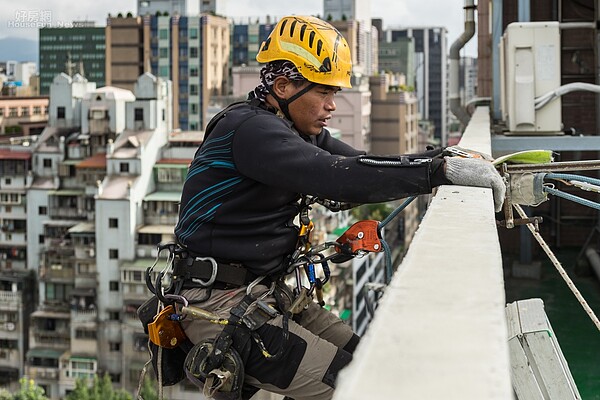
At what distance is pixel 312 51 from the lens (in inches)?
116

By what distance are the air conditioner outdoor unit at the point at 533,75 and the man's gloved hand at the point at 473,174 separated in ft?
12.5

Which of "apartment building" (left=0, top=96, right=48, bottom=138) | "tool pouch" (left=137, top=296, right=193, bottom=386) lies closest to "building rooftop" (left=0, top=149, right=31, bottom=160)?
"apartment building" (left=0, top=96, right=48, bottom=138)

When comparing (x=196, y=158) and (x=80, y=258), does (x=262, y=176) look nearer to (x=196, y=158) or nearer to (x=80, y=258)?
(x=196, y=158)

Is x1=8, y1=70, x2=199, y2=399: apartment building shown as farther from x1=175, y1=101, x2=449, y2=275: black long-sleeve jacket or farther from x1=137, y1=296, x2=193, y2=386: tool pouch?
x1=175, y1=101, x2=449, y2=275: black long-sleeve jacket

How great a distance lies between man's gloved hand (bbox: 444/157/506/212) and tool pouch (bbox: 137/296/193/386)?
3.63 feet

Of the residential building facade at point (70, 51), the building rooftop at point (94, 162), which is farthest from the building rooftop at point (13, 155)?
the residential building facade at point (70, 51)

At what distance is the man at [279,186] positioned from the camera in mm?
2682

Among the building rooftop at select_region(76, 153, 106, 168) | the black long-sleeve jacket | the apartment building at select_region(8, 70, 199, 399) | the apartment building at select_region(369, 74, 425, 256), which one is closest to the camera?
Result: the black long-sleeve jacket

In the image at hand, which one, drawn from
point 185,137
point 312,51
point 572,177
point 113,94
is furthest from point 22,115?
point 572,177

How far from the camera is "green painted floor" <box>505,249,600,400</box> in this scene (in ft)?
16.4

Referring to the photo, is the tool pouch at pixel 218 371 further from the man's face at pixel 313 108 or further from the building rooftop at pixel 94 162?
the building rooftop at pixel 94 162

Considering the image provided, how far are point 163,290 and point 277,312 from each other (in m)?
0.45

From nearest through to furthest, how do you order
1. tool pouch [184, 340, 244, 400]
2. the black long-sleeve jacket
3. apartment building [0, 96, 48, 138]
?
the black long-sleeve jacket < tool pouch [184, 340, 244, 400] < apartment building [0, 96, 48, 138]

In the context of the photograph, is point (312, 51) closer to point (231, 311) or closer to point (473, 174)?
point (473, 174)
